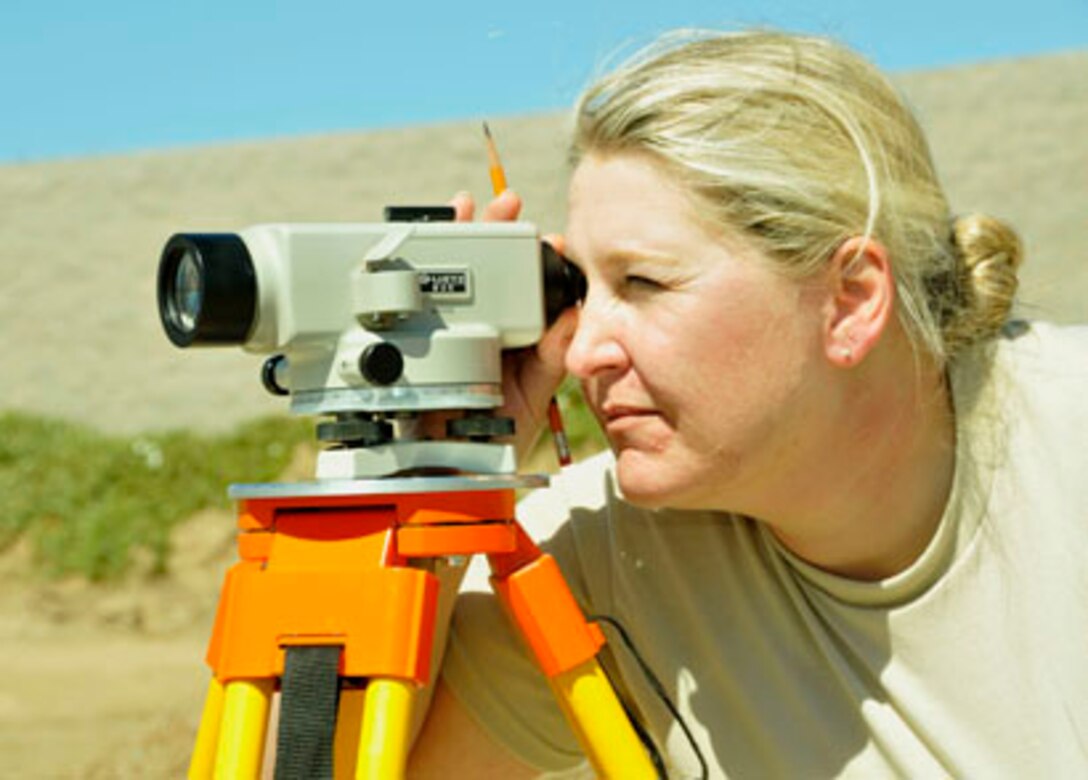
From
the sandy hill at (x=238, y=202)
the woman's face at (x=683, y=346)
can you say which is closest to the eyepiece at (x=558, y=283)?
the woman's face at (x=683, y=346)

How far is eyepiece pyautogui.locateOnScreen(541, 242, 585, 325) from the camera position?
1625 millimetres

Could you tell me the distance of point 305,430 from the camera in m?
4.95

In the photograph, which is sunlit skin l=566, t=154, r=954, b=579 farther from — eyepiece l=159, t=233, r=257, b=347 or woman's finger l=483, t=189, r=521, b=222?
eyepiece l=159, t=233, r=257, b=347

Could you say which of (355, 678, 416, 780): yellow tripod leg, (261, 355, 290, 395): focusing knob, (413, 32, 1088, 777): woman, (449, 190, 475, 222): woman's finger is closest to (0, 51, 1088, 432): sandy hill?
(413, 32, 1088, 777): woman

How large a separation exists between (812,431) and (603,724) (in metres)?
0.44

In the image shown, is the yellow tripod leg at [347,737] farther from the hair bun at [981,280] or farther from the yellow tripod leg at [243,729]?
the hair bun at [981,280]

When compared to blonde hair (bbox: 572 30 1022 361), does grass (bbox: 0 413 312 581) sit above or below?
below

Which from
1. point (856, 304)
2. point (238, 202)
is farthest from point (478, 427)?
point (238, 202)

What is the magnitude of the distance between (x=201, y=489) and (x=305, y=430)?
15.4 inches

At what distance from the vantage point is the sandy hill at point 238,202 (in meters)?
6.04

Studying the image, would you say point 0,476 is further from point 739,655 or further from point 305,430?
point 739,655

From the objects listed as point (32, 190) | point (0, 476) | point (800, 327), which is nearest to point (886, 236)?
point (800, 327)

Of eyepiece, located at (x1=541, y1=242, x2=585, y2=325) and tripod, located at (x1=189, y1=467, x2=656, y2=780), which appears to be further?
eyepiece, located at (x1=541, y1=242, x2=585, y2=325)

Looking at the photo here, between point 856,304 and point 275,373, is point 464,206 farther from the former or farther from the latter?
point 856,304
